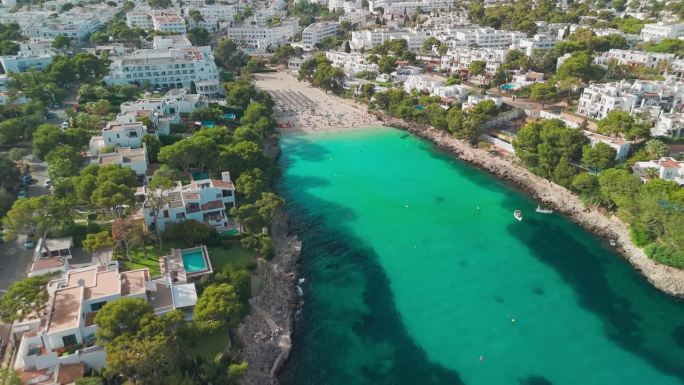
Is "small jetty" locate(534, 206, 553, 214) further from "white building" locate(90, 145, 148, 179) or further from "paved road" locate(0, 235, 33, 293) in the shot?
"paved road" locate(0, 235, 33, 293)

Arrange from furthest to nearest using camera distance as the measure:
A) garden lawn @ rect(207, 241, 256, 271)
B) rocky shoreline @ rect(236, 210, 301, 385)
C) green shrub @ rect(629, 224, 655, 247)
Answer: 1. green shrub @ rect(629, 224, 655, 247)
2. garden lawn @ rect(207, 241, 256, 271)
3. rocky shoreline @ rect(236, 210, 301, 385)

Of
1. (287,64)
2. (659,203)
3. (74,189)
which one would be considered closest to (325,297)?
(74,189)

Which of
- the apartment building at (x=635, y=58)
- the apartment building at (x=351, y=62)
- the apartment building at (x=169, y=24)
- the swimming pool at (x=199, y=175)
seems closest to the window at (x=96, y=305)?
the swimming pool at (x=199, y=175)

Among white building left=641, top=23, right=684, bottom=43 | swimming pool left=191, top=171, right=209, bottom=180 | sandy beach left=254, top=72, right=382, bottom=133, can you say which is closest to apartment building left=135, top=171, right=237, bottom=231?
swimming pool left=191, top=171, right=209, bottom=180

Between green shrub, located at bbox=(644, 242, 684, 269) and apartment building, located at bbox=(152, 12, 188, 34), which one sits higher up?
apartment building, located at bbox=(152, 12, 188, 34)

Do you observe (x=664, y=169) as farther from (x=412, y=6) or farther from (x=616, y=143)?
(x=412, y=6)

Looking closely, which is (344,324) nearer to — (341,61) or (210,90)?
(210,90)

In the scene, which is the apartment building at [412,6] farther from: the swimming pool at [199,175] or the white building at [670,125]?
the swimming pool at [199,175]
